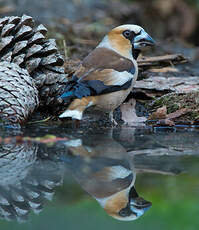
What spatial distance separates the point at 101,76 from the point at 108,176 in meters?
1.58

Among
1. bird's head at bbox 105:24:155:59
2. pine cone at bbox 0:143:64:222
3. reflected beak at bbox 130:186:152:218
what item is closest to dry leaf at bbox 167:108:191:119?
bird's head at bbox 105:24:155:59

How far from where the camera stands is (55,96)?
13.7ft

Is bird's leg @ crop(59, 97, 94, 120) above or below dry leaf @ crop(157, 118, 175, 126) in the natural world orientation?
above

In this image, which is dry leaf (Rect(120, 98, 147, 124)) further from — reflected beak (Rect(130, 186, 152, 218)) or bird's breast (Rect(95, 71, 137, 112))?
reflected beak (Rect(130, 186, 152, 218))

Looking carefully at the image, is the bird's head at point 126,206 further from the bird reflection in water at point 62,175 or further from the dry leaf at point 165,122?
the dry leaf at point 165,122

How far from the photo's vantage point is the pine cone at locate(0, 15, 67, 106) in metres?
4.07

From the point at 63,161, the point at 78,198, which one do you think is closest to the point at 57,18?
the point at 63,161

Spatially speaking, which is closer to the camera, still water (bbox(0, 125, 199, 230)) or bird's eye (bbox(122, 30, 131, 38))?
still water (bbox(0, 125, 199, 230))

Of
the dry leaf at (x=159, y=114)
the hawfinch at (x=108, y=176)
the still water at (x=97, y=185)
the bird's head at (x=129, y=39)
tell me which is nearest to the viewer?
the still water at (x=97, y=185)

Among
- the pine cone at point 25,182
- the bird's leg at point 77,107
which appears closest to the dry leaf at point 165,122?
the bird's leg at point 77,107

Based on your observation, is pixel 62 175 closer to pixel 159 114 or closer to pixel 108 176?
pixel 108 176

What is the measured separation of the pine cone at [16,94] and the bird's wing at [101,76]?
38 cm

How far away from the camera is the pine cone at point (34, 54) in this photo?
407 cm

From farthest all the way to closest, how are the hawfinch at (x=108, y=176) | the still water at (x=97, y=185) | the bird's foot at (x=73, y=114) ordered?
the bird's foot at (x=73, y=114), the hawfinch at (x=108, y=176), the still water at (x=97, y=185)
